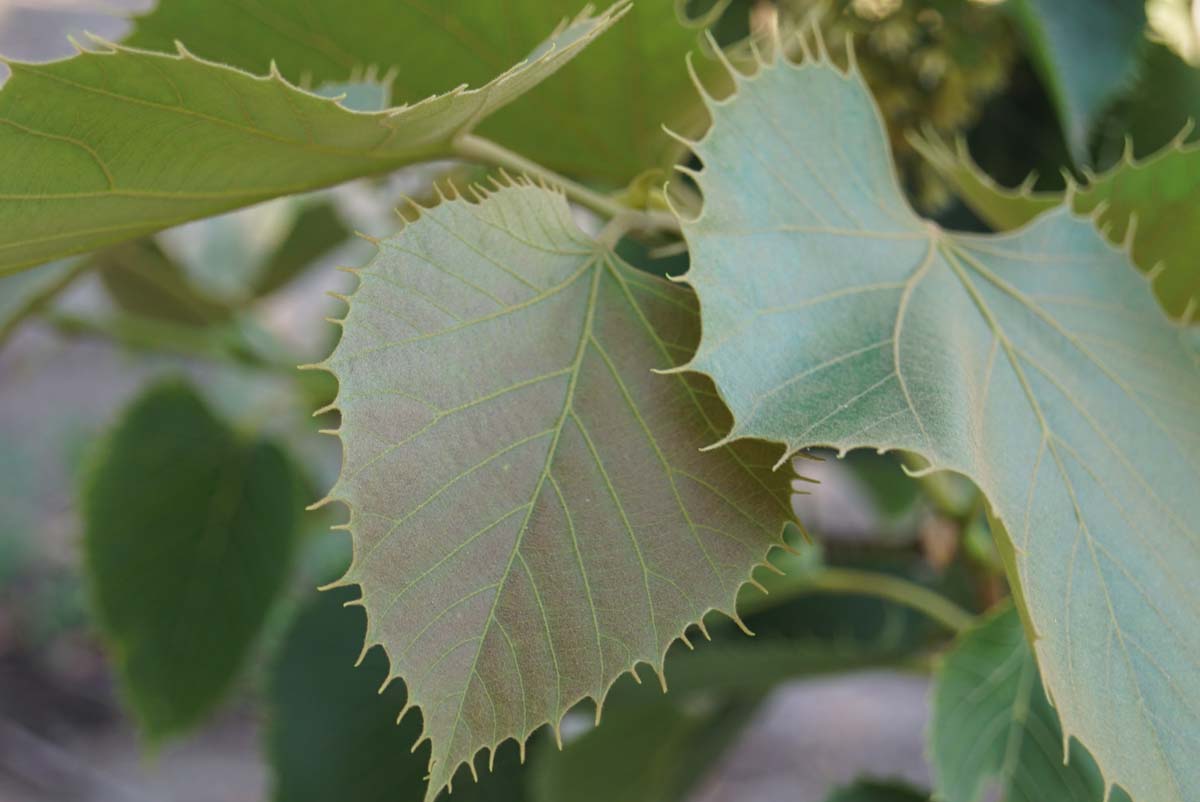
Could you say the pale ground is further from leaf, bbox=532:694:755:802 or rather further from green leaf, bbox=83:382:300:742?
green leaf, bbox=83:382:300:742

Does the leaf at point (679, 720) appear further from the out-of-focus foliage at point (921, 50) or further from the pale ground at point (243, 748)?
the pale ground at point (243, 748)

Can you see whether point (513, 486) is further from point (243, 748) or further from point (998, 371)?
point (243, 748)

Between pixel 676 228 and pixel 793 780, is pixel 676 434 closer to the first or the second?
pixel 676 228

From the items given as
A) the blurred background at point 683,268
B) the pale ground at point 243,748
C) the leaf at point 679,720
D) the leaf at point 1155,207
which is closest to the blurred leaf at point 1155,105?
the blurred background at point 683,268

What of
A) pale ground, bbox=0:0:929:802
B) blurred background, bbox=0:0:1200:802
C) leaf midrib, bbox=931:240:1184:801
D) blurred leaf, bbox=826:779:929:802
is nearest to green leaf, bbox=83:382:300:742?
blurred background, bbox=0:0:1200:802

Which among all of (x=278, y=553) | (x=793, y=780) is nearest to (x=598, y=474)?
(x=278, y=553)

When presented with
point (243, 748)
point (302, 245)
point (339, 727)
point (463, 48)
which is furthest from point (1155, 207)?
point (243, 748)

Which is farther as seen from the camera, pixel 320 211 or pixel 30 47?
pixel 30 47
